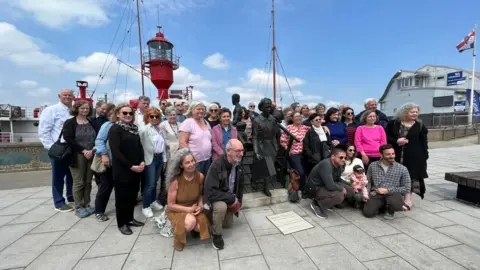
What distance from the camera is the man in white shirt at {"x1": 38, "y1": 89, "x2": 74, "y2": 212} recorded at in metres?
3.44

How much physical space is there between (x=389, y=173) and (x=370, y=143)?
651 mm

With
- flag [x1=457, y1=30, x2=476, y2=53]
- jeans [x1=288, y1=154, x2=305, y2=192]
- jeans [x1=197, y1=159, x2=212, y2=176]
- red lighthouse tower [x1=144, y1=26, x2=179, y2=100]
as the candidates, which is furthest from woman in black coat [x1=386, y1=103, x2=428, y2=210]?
flag [x1=457, y1=30, x2=476, y2=53]

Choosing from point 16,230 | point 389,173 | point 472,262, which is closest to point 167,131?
point 16,230

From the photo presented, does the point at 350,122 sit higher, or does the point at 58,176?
the point at 350,122

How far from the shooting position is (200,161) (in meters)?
3.39

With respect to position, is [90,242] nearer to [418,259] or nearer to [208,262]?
[208,262]

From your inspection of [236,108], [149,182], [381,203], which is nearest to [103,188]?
[149,182]

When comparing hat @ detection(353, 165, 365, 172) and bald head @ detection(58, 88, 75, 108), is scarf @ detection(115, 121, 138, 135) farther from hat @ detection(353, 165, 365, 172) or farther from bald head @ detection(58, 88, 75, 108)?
hat @ detection(353, 165, 365, 172)

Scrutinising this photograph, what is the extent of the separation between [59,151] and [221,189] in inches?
107

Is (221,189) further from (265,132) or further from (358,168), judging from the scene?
(358,168)

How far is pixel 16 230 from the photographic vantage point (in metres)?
3.12

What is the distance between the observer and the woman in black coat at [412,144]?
3676mm

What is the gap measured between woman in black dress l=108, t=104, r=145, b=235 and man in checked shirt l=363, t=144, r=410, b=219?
11.8ft

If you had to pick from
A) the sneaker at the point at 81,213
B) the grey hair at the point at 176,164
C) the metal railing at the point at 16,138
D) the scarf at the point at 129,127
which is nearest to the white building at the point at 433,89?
the grey hair at the point at 176,164
